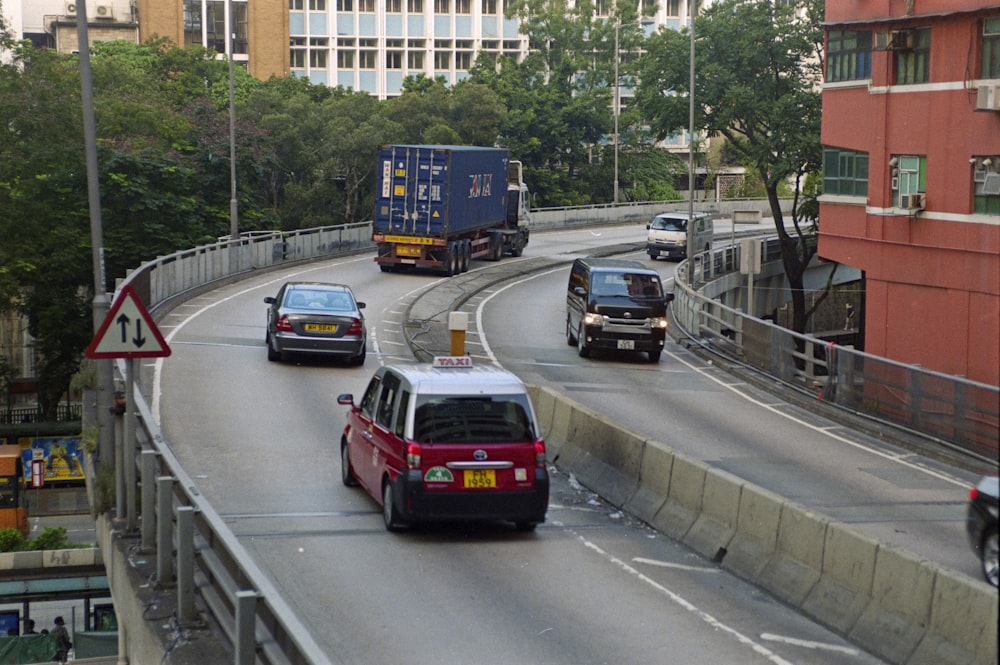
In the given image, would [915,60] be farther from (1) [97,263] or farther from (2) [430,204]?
(1) [97,263]

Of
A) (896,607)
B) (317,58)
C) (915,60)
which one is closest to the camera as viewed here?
(896,607)

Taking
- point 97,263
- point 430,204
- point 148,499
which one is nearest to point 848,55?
point 430,204

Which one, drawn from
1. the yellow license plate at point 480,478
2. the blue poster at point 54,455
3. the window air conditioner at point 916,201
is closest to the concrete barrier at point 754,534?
Result: the yellow license plate at point 480,478

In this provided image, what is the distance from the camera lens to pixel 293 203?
6706cm

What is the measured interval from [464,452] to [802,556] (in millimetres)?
3505

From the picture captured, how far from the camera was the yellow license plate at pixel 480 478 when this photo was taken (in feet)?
46.1

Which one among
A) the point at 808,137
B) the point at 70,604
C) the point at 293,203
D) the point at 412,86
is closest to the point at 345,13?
the point at 412,86

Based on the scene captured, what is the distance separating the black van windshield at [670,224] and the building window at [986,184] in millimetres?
28165

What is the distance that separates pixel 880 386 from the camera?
23.8 meters

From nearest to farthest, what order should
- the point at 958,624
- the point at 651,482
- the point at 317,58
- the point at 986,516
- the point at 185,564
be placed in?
the point at 986,516 < the point at 958,624 < the point at 185,564 < the point at 651,482 < the point at 317,58

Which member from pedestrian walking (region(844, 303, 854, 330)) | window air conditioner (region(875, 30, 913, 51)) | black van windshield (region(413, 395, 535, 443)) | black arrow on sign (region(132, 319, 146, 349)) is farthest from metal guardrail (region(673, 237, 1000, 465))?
pedestrian walking (region(844, 303, 854, 330))

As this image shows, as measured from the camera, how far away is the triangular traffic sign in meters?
13.1

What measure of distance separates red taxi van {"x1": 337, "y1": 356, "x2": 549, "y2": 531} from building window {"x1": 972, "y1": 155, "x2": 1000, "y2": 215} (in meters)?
17.6

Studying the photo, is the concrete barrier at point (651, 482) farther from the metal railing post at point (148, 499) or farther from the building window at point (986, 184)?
the building window at point (986, 184)
